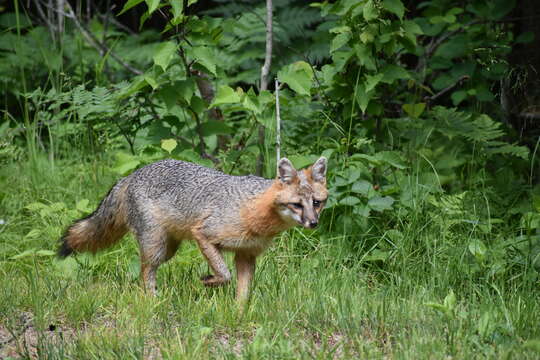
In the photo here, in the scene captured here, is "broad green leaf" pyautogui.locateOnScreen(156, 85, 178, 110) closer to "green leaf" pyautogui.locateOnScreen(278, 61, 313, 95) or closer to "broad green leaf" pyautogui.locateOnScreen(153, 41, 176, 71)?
"broad green leaf" pyautogui.locateOnScreen(153, 41, 176, 71)

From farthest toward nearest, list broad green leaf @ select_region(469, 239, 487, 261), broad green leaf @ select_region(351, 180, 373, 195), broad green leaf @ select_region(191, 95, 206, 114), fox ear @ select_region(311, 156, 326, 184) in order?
broad green leaf @ select_region(191, 95, 206, 114)
broad green leaf @ select_region(351, 180, 373, 195)
broad green leaf @ select_region(469, 239, 487, 261)
fox ear @ select_region(311, 156, 326, 184)

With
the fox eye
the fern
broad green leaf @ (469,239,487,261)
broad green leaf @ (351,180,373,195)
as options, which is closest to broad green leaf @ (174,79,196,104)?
broad green leaf @ (351,180,373,195)

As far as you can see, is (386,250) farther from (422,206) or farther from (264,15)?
(264,15)

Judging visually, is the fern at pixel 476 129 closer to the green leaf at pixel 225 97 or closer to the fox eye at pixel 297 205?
the green leaf at pixel 225 97

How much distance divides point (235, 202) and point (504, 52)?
377 cm

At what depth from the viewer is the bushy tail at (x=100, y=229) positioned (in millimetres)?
5820

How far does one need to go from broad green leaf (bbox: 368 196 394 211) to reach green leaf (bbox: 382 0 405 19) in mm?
1486

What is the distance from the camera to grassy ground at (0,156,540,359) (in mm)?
4027

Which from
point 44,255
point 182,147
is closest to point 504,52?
point 182,147

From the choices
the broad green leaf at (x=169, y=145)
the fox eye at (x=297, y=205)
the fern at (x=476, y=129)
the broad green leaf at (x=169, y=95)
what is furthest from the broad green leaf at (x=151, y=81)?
the fern at (x=476, y=129)

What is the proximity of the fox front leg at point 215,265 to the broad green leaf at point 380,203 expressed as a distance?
1470mm

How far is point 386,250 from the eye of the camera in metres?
5.95

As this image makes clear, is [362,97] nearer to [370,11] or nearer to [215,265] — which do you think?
[370,11]

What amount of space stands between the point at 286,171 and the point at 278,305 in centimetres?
92
